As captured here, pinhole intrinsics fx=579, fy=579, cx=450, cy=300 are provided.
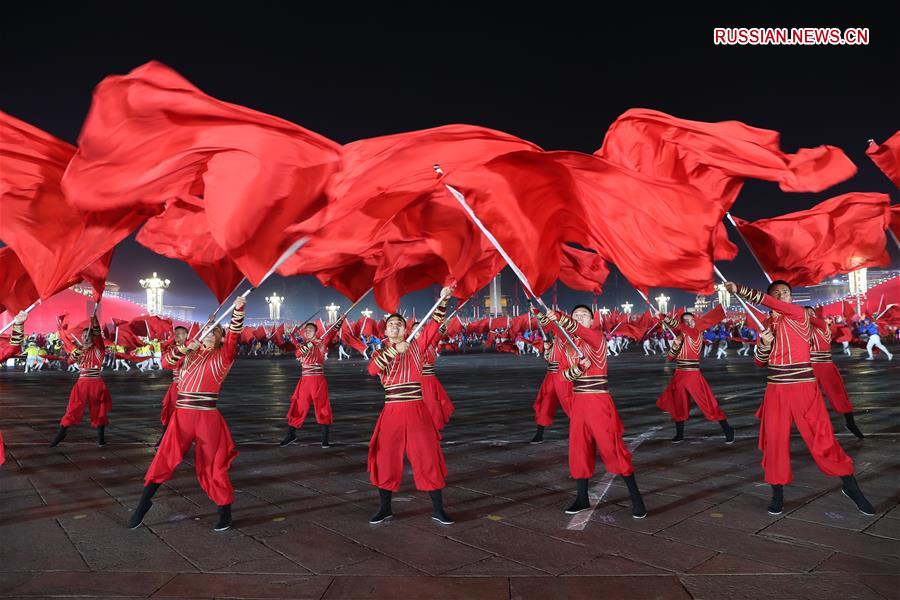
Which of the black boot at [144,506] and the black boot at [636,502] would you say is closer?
the black boot at [144,506]

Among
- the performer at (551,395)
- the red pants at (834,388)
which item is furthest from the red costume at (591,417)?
the red pants at (834,388)

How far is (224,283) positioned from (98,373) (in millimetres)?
3918

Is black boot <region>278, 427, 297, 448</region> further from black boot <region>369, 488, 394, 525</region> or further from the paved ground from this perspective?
black boot <region>369, 488, 394, 525</region>

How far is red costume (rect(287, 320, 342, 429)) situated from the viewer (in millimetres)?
8672

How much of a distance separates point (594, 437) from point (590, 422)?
15 cm

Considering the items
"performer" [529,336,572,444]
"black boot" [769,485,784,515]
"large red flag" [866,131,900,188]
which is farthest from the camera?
"performer" [529,336,572,444]

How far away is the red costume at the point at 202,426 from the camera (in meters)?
5.01

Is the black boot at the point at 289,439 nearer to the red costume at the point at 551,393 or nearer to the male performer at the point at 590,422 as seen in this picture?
the red costume at the point at 551,393

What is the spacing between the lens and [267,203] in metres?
4.95

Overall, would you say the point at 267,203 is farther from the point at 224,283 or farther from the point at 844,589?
the point at 844,589

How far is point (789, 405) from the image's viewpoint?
535 centimetres

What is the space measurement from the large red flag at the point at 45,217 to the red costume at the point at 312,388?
3.67m

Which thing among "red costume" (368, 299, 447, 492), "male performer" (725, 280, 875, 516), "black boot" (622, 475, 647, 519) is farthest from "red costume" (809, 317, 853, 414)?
"red costume" (368, 299, 447, 492)

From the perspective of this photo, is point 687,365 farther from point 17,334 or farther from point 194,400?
point 17,334
